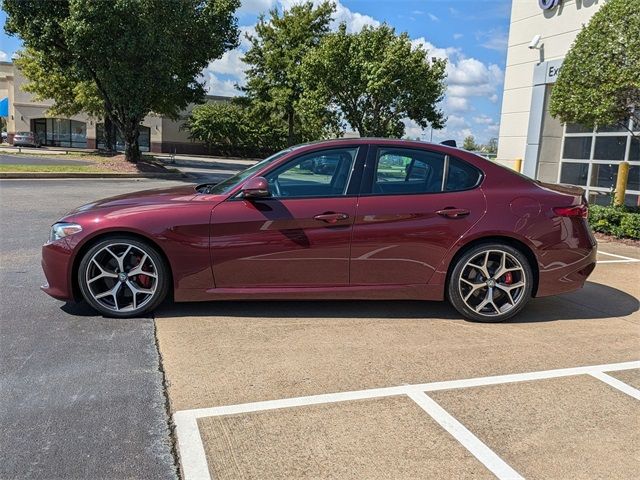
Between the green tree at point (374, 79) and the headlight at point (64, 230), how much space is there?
2119cm

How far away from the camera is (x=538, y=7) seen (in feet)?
49.4

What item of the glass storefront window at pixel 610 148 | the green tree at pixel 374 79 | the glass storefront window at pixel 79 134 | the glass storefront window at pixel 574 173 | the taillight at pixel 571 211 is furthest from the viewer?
the glass storefront window at pixel 79 134

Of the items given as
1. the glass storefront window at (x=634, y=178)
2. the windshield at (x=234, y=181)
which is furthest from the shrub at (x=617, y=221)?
the windshield at (x=234, y=181)

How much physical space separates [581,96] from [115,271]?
8700 mm

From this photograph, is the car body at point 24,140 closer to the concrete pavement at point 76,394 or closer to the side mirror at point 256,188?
the concrete pavement at point 76,394

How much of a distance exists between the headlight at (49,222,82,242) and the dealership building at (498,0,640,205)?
12619mm

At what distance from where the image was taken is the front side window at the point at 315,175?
471cm

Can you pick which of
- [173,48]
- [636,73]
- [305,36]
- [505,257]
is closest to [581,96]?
[636,73]

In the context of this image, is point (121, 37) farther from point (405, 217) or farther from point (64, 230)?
point (405, 217)

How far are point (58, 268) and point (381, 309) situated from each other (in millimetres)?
2856

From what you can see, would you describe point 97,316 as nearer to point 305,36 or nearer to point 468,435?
point 468,435

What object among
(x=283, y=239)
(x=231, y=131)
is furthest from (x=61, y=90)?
(x=283, y=239)

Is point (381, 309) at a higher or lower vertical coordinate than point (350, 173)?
lower

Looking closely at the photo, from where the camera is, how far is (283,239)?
4.57 meters
